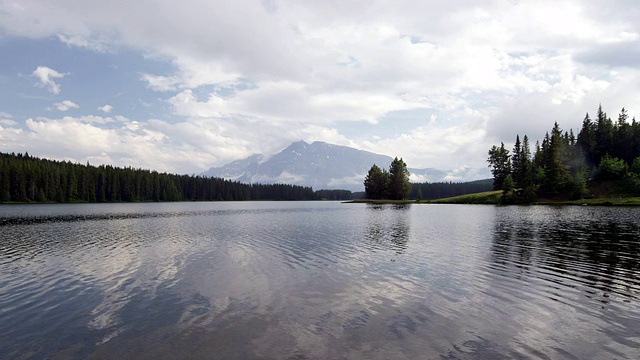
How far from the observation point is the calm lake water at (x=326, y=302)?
15375mm

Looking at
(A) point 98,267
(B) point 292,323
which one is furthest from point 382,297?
(A) point 98,267

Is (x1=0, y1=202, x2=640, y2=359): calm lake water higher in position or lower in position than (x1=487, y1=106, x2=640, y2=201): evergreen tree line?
lower

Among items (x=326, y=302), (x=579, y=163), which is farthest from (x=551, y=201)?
(x=326, y=302)

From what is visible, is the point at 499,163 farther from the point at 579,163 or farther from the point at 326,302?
the point at 326,302

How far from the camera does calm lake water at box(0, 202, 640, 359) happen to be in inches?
605

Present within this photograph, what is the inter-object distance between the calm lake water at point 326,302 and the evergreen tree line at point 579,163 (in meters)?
124

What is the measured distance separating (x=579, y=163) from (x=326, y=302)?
645ft

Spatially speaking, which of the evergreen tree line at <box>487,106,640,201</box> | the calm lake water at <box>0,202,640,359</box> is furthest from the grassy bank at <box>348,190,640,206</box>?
the calm lake water at <box>0,202,640,359</box>

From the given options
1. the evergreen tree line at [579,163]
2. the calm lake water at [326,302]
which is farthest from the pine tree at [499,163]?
the calm lake water at [326,302]

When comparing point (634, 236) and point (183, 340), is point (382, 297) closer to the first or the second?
point (183, 340)

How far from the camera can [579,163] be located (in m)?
170

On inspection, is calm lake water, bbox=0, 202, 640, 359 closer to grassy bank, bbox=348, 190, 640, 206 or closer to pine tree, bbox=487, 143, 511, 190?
grassy bank, bbox=348, 190, 640, 206

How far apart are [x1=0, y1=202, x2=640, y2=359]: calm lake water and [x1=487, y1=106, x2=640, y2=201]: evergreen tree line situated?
124 meters

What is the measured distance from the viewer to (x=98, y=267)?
3253 centimetres
